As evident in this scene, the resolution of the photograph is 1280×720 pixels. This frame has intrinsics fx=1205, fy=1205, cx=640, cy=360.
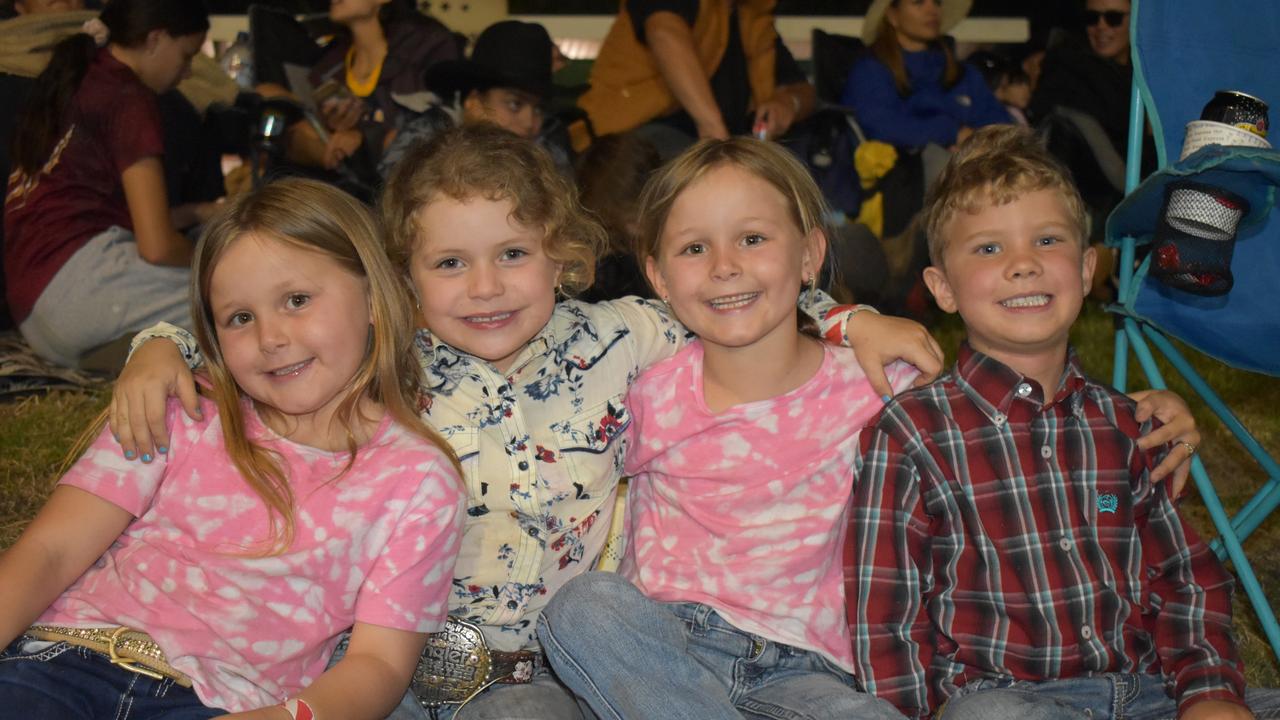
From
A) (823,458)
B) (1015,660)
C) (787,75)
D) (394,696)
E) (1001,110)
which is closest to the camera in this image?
(394,696)

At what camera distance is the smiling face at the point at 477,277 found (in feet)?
6.63

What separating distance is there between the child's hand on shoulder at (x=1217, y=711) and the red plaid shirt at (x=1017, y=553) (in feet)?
0.11

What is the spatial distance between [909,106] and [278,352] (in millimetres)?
3734

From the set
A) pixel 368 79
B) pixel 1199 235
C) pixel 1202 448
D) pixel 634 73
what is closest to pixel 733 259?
pixel 1199 235

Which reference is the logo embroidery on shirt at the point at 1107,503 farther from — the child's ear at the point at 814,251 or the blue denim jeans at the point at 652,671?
the child's ear at the point at 814,251

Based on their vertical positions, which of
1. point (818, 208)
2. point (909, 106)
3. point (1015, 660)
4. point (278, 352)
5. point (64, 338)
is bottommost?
point (1015, 660)

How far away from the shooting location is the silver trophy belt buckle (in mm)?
2000

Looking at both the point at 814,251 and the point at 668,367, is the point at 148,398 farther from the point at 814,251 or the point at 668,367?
the point at 814,251

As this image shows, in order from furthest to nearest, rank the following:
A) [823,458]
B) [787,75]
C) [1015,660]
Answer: [787,75], [823,458], [1015,660]

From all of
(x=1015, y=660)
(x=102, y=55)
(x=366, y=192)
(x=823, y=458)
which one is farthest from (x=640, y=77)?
(x=1015, y=660)

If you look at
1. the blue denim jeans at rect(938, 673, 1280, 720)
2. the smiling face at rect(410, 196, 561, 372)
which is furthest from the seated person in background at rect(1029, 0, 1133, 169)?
the smiling face at rect(410, 196, 561, 372)

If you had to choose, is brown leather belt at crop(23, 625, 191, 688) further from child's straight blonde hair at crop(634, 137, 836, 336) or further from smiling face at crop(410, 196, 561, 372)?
child's straight blonde hair at crop(634, 137, 836, 336)

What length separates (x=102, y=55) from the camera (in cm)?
386

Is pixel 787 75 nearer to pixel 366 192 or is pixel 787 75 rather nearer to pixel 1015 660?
pixel 366 192
